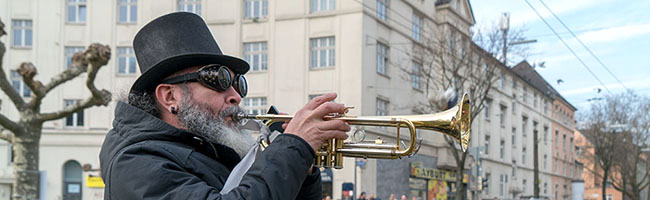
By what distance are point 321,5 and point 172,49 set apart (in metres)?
25.2

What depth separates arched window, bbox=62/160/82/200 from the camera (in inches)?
1130

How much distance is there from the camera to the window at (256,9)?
2777 centimetres

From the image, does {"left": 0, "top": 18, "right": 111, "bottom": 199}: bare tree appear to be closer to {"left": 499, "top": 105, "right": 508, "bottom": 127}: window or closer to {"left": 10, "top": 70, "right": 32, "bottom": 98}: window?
{"left": 10, "top": 70, "right": 32, "bottom": 98}: window

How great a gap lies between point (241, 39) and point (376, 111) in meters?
6.78

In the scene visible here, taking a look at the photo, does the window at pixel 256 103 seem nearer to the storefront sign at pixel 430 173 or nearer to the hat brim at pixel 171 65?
the storefront sign at pixel 430 173

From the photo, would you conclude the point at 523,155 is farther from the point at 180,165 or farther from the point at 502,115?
the point at 180,165

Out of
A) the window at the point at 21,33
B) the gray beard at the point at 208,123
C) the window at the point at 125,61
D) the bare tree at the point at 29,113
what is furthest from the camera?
the window at the point at 125,61

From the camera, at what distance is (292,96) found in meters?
27.0

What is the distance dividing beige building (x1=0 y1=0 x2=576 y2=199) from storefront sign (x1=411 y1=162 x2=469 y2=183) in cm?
13

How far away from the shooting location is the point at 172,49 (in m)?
2.40

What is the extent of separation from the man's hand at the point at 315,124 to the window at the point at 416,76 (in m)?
26.5

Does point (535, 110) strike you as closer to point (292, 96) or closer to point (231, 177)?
point (292, 96)

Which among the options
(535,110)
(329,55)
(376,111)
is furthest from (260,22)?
(535,110)

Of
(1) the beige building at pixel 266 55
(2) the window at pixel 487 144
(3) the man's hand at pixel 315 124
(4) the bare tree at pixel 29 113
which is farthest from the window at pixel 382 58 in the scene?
(3) the man's hand at pixel 315 124
